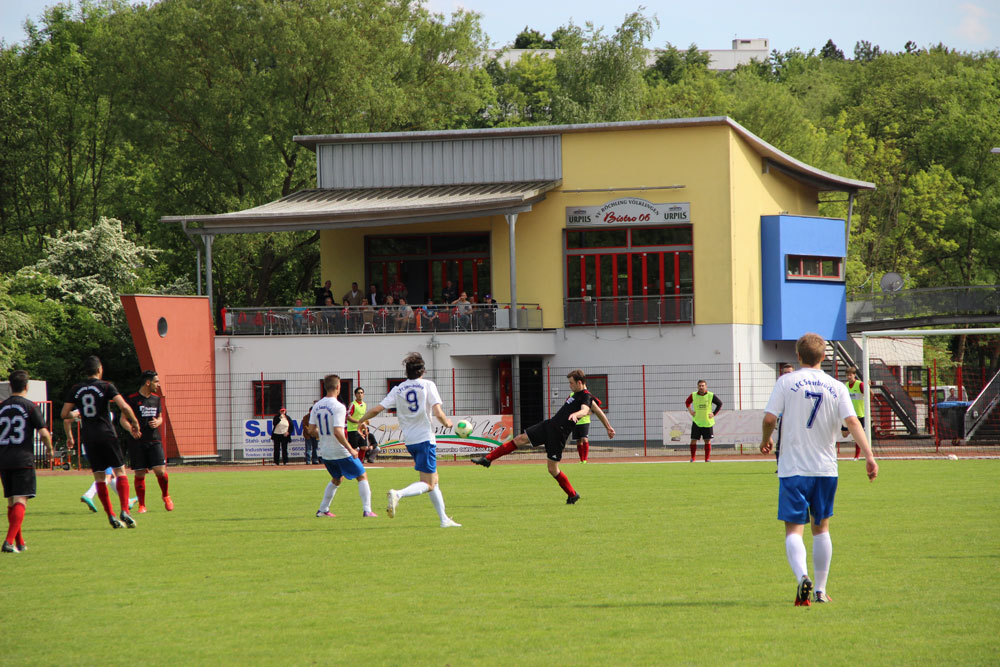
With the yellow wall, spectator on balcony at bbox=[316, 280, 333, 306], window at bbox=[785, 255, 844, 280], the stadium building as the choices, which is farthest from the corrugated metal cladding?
window at bbox=[785, 255, 844, 280]

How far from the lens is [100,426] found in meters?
14.1

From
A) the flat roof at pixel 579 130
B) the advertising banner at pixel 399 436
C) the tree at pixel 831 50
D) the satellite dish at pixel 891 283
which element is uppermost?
the tree at pixel 831 50

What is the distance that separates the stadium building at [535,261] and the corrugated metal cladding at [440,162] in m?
0.05

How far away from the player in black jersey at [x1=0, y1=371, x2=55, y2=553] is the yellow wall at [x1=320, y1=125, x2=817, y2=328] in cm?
2740

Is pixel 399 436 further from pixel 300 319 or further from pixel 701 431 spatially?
pixel 701 431

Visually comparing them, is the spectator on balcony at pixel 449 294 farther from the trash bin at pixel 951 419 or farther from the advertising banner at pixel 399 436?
the trash bin at pixel 951 419

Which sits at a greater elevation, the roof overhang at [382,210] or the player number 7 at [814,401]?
the roof overhang at [382,210]

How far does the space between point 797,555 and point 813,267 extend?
3462 centimetres

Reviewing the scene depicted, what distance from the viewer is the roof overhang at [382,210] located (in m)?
35.9

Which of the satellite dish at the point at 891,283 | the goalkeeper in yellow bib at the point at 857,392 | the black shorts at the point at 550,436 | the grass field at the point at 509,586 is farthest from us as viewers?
the satellite dish at the point at 891,283

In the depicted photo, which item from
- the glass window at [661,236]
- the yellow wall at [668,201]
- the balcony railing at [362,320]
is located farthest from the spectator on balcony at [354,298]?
the glass window at [661,236]

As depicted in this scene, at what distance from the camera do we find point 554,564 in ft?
33.8

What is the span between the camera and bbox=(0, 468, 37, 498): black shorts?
11930mm

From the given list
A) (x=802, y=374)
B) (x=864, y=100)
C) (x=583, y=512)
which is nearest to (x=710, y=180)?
(x=583, y=512)
